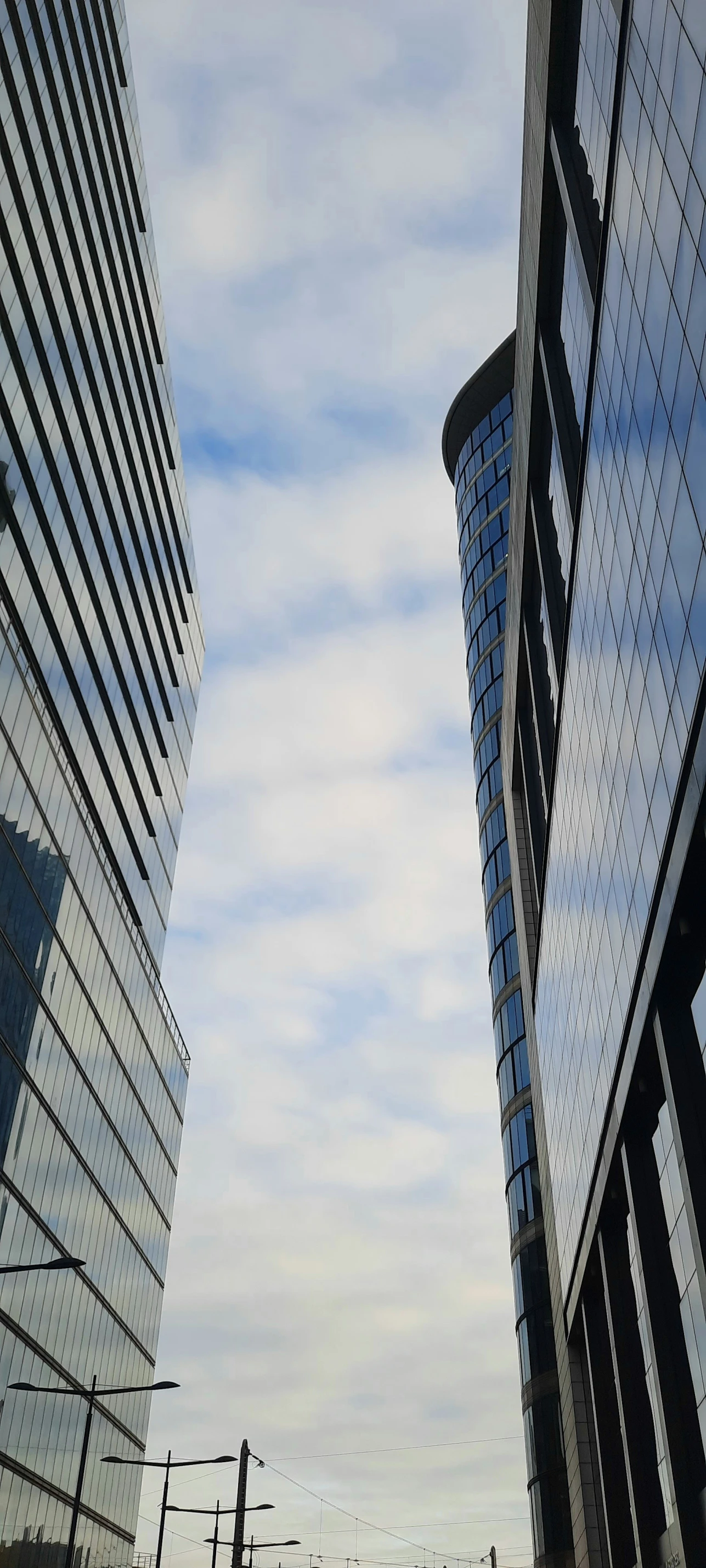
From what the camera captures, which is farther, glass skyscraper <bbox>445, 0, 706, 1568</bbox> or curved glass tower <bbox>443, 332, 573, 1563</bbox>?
curved glass tower <bbox>443, 332, 573, 1563</bbox>

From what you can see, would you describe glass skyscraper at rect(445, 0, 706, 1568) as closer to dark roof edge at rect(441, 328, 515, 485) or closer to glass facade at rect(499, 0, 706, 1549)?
glass facade at rect(499, 0, 706, 1549)

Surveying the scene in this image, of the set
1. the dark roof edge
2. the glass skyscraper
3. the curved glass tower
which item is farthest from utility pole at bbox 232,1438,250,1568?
the dark roof edge

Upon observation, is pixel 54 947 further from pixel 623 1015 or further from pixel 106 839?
pixel 623 1015

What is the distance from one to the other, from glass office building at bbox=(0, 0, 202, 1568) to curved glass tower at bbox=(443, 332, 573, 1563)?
756 inches

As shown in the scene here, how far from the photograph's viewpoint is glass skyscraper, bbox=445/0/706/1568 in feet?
74.6

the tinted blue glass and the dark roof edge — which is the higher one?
the dark roof edge

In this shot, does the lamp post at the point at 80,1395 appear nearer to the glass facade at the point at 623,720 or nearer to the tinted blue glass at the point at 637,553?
the glass facade at the point at 623,720

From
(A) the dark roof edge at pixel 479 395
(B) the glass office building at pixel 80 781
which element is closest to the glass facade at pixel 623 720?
(B) the glass office building at pixel 80 781

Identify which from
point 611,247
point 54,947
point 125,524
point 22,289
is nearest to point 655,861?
point 611,247

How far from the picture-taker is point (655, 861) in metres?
26.2

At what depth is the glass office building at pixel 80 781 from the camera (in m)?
49.7

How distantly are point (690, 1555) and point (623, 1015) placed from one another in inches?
429

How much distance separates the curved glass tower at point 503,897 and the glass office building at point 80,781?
19194 millimetres

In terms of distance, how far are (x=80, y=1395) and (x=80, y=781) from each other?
86.8ft
